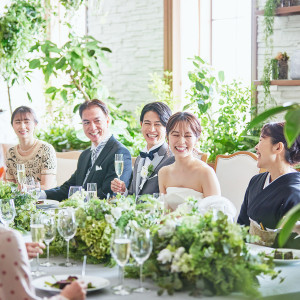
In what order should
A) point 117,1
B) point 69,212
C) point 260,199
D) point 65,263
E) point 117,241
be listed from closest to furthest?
point 117,241 < point 69,212 < point 65,263 < point 260,199 < point 117,1

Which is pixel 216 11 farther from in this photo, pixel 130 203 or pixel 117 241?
pixel 117 241

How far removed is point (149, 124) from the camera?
12.0 feet

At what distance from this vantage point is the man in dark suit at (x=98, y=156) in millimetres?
3861

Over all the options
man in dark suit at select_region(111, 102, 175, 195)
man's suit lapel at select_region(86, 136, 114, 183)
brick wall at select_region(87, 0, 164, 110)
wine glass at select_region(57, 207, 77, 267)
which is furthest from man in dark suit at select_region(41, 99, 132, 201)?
brick wall at select_region(87, 0, 164, 110)

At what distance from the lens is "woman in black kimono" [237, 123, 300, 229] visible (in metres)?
2.92

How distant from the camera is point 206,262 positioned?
68.7 inches

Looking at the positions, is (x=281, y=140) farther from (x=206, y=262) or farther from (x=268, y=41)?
(x=268, y=41)

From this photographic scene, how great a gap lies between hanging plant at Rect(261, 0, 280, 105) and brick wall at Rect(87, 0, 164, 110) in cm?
142

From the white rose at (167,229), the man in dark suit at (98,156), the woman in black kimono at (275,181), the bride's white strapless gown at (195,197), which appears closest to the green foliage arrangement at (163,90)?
the man in dark suit at (98,156)

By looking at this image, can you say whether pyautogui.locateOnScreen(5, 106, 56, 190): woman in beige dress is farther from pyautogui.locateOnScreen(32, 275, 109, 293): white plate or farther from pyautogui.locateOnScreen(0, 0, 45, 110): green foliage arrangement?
pyautogui.locateOnScreen(32, 275, 109, 293): white plate

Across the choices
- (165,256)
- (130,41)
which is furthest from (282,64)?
(165,256)

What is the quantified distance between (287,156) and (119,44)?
3.96m

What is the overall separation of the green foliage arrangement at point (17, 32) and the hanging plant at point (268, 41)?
8.85ft

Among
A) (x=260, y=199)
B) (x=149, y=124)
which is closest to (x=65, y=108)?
(x=149, y=124)
